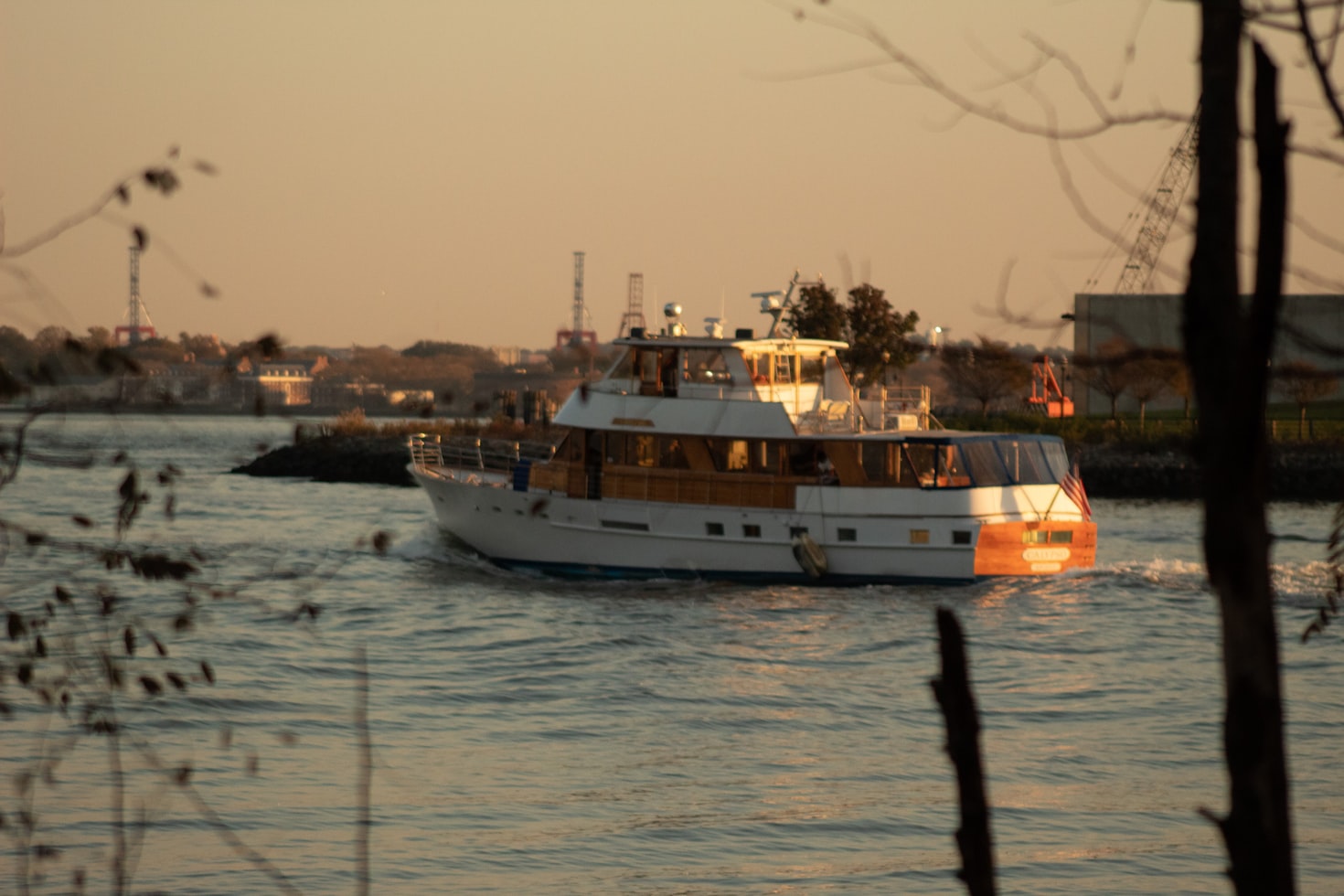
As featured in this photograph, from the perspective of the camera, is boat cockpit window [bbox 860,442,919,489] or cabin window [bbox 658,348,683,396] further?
cabin window [bbox 658,348,683,396]

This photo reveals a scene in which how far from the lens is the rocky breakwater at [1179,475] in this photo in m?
59.2

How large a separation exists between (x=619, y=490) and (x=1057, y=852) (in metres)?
17.6

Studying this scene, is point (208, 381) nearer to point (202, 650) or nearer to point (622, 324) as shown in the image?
point (202, 650)

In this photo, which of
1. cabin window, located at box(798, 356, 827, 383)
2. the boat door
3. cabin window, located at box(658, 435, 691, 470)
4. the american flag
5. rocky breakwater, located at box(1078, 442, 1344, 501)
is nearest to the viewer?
the american flag

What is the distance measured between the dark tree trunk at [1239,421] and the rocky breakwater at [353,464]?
66390 mm

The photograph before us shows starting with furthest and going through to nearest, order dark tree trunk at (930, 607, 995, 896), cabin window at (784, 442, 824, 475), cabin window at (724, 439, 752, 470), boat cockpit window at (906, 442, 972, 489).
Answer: cabin window at (724, 439, 752, 470) → cabin window at (784, 442, 824, 475) → boat cockpit window at (906, 442, 972, 489) → dark tree trunk at (930, 607, 995, 896)

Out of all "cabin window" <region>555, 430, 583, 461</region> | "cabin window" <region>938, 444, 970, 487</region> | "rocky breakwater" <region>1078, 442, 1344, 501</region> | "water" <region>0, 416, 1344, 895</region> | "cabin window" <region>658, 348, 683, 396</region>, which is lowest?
"water" <region>0, 416, 1344, 895</region>

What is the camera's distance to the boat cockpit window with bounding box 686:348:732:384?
30203 mm

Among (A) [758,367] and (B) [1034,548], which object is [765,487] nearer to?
(A) [758,367]

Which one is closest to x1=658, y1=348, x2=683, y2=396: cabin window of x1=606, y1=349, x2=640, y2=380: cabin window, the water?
x1=606, y1=349, x2=640, y2=380: cabin window

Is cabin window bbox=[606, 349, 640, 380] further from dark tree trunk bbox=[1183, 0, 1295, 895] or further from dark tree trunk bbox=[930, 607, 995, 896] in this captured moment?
dark tree trunk bbox=[1183, 0, 1295, 895]

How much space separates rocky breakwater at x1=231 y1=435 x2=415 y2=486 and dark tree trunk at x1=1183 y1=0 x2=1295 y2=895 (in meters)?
66.4

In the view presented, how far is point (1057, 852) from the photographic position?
41.4ft

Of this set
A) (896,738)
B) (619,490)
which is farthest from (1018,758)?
(619,490)
